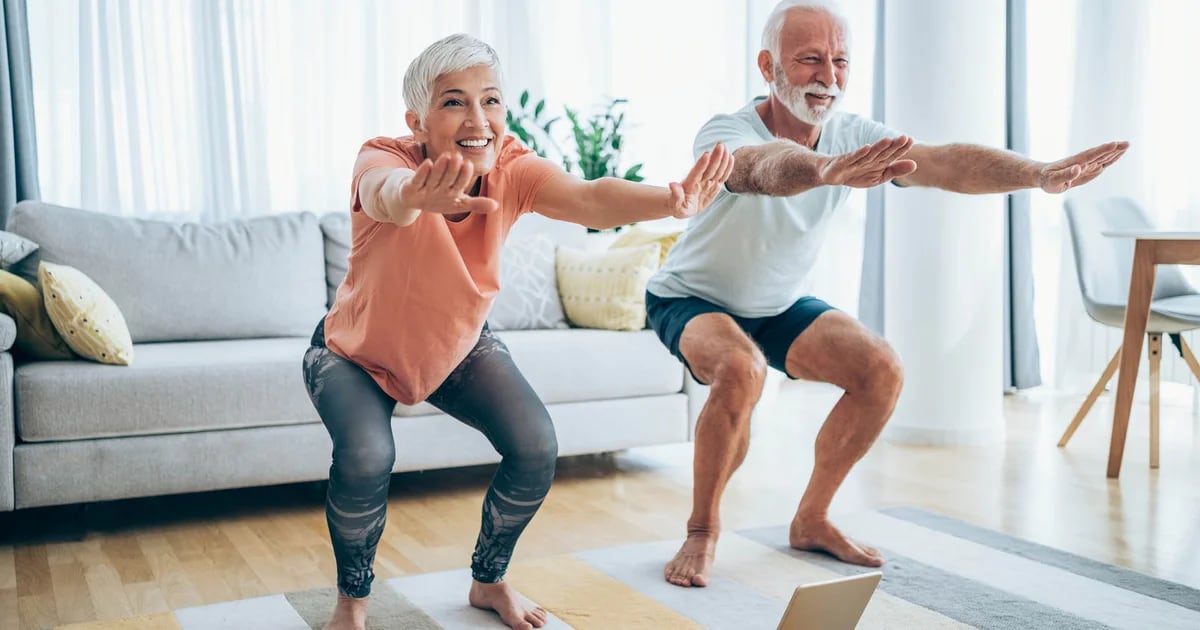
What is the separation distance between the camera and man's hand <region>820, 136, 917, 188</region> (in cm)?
178

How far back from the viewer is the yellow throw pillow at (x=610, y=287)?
3602 millimetres

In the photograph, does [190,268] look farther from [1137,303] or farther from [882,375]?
[1137,303]

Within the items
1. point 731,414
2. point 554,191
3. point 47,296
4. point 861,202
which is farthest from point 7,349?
point 861,202

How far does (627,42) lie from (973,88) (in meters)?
1.88

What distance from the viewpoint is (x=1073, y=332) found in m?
5.21

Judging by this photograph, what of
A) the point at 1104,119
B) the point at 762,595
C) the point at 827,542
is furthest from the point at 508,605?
the point at 1104,119

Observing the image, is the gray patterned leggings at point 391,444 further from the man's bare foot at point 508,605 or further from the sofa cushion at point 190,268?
the sofa cushion at point 190,268

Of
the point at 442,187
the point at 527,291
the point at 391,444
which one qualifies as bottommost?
the point at 391,444

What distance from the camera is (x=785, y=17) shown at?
2.40 meters

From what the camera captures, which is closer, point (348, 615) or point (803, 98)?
point (348, 615)

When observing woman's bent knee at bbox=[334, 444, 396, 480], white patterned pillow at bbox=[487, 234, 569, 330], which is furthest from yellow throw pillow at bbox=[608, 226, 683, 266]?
woman's bent knee at bbox=[334, 444, 396, 480]

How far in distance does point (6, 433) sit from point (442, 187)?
1.72 meters

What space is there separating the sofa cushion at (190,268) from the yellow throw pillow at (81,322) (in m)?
0.47

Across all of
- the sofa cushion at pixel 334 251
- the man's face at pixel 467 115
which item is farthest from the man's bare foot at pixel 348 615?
the sofa cushion at pixel 334 251
